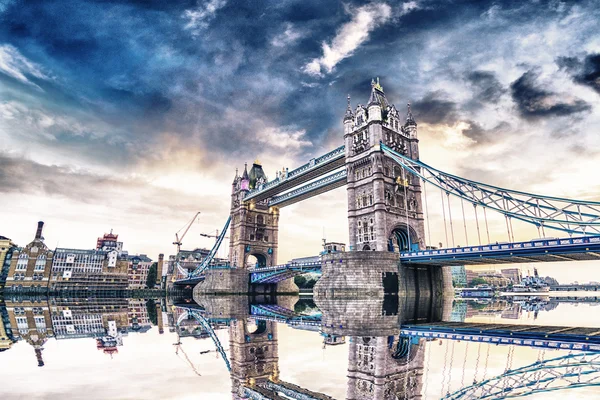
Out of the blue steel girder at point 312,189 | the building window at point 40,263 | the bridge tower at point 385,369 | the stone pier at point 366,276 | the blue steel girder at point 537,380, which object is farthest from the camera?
the building window at point 40,263

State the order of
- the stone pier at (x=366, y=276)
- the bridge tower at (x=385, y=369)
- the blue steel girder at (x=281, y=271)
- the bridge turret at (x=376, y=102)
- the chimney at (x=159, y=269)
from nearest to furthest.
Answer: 1. the bridge tower at (x=385, y=369)
2. the stone pier at (x=366, y=276)
3. the bridge turret at (x=376, y=102)
4. the blue steel girder at (x=281, y=271)
5. the chimney at (x=159, y=269)

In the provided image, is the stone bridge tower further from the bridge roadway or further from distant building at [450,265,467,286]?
distant building at [450,265,467,286]

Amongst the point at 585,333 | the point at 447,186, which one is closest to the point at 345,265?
the point at 447,186

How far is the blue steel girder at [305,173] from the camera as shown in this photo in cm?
5456

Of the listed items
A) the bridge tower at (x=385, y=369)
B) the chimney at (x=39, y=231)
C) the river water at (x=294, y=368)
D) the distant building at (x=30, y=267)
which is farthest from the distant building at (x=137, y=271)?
the bridge tower at (x=385, y=369)

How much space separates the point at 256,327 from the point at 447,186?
2856cm

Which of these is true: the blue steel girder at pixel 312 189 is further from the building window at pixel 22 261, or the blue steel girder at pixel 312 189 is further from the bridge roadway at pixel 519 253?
the building window at pixel 22 261

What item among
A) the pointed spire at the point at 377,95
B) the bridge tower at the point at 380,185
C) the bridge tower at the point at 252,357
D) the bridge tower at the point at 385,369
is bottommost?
the bridge tower at the point at 252,357

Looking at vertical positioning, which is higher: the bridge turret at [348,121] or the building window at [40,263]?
the bridge turret at [348,121]

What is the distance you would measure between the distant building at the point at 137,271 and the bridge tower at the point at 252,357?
429 feet

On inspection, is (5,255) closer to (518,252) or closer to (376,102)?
(376,102)

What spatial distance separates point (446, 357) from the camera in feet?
37.8

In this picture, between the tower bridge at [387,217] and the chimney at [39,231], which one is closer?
the tower bridge at [387,217]

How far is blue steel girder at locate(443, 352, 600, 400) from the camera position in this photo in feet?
26.0
